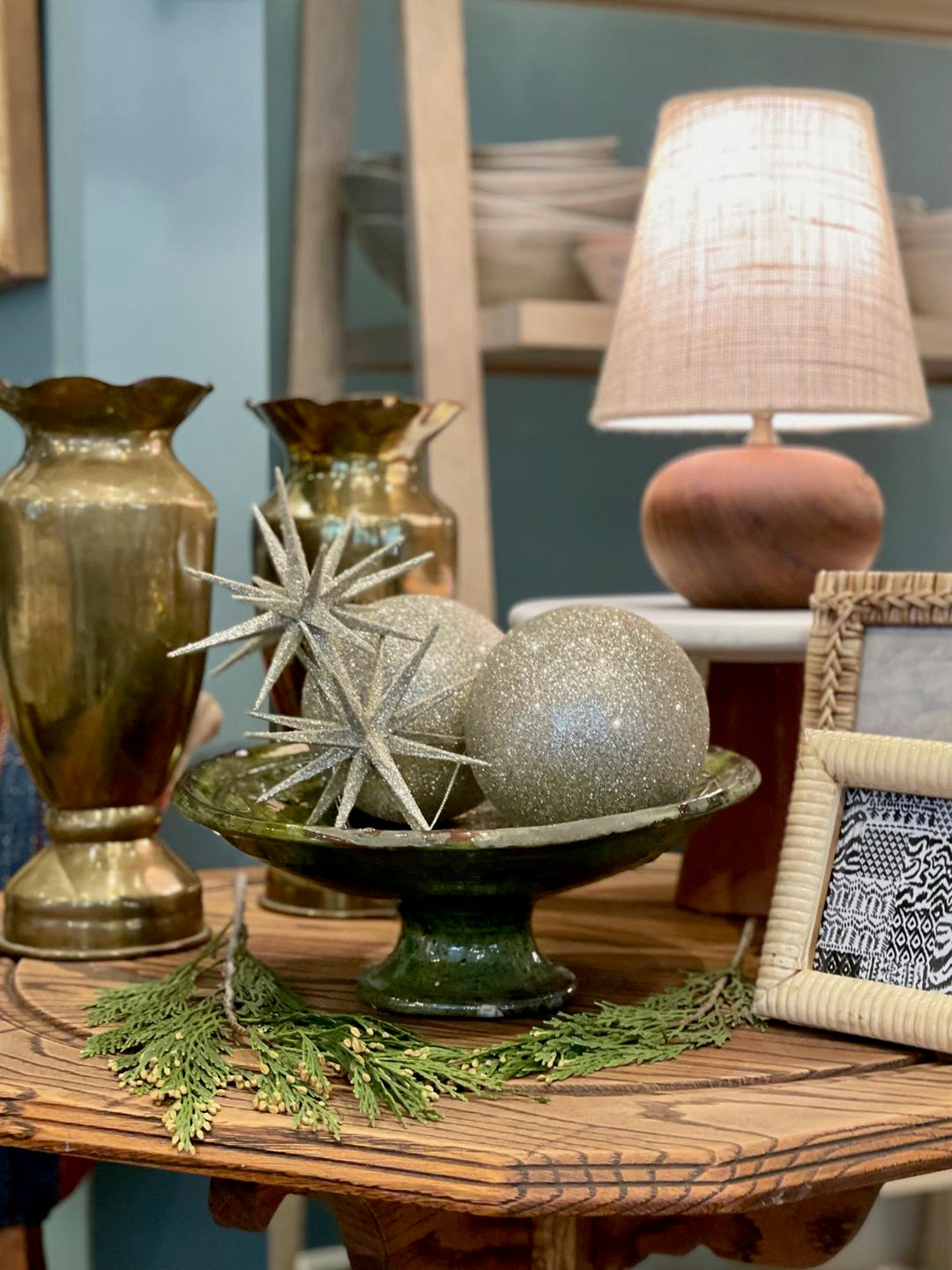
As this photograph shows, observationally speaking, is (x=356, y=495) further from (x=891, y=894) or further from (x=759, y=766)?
(x=891, y=894)

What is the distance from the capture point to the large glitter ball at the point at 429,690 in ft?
2.32

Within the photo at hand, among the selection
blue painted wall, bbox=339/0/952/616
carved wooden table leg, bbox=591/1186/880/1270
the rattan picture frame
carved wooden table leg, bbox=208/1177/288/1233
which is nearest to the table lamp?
the rattan picture frame

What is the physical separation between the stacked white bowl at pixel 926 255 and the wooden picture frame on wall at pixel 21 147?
0.82 meters

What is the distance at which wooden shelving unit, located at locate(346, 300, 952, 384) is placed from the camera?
1375mm

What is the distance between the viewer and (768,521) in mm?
951

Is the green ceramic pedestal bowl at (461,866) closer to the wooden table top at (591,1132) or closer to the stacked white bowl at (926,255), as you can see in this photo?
the wooden table top at (591,1132)

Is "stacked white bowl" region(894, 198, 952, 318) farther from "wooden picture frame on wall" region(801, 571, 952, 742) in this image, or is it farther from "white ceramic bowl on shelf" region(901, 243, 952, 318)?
"wooden picture frame on wall" region(801, 571, 952, 742)

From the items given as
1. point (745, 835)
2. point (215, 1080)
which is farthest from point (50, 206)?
point (215, 1080)

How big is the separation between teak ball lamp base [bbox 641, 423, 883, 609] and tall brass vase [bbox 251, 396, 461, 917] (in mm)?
157

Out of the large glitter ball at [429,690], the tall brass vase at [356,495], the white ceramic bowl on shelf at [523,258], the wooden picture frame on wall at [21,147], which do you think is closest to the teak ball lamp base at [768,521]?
the tall brass vase at [356,495]

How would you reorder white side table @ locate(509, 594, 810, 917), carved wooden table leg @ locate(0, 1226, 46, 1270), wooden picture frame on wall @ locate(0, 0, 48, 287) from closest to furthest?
white side table @ locate(509, 594, 810, 917) < carved wooden table leg @ locate(0, 1226, 46, 1270) < wooden picture frame on wall @ locate(0, 0, 48, 287)

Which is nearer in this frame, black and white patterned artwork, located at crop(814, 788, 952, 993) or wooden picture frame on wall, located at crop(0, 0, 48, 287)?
black and white patterned artwork, located at crop(814, 788, 952, 993)

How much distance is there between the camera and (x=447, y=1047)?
2.10 ft

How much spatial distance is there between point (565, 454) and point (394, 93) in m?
0.47
